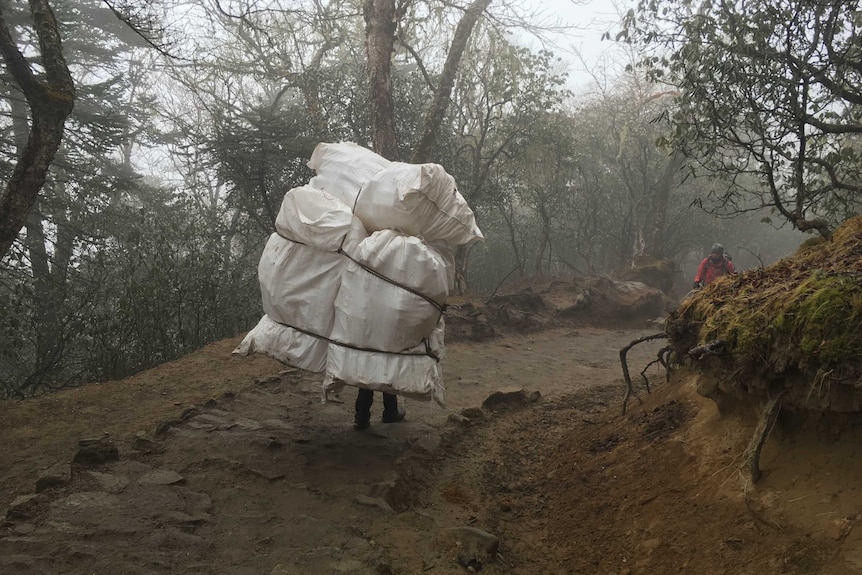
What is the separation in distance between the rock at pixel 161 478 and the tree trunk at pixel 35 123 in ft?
9.57

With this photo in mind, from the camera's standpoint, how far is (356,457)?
453cm

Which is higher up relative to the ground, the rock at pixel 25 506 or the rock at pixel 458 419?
the rock at pixel 458 419

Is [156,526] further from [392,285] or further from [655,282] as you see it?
[655,282]

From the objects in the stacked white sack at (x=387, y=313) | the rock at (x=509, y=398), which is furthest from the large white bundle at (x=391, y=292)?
the rock at (x=509, y=398)

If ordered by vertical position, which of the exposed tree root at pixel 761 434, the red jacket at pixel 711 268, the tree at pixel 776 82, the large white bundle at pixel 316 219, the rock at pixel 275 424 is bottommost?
the rock at pixel 275 424

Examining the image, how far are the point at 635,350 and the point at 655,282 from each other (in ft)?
22.3

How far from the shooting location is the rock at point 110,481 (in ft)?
12.1

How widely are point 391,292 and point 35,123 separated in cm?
432

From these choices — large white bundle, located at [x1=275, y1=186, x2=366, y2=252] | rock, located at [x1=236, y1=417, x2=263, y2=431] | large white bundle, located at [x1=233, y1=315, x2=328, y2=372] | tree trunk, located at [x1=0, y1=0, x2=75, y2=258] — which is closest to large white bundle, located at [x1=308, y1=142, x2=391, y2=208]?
large white bundle, located at [x1=275, y1=186, x2=366, y2=252]

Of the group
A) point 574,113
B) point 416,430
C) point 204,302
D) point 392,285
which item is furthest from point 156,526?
point 574,113

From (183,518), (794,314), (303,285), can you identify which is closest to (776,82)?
(794,314)

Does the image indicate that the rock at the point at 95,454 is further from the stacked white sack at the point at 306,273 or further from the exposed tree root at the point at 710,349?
the exposed tree root at the point at 710,349

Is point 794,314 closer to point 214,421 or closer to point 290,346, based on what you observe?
point 290,346

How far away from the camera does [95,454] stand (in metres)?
4.06
